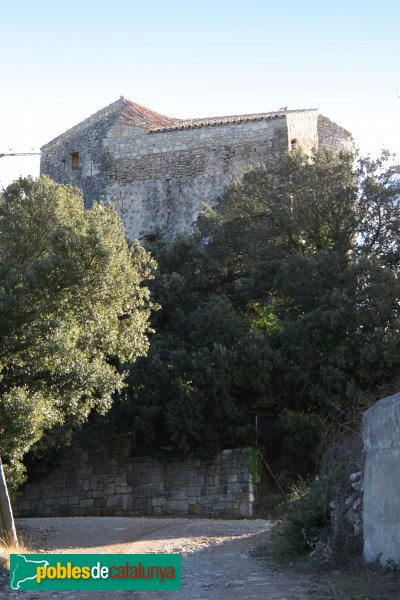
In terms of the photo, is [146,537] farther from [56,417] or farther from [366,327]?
[366,327]

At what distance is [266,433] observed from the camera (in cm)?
2359

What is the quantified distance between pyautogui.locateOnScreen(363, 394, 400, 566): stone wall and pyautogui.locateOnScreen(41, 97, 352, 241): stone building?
930 inches

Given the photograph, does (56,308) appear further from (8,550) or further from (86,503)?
(86,503)

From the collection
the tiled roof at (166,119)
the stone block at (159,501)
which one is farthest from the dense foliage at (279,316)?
the tiled roof at (166,119)

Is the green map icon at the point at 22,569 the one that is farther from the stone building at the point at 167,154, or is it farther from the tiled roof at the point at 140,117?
the tiled roof at the point at 140,117

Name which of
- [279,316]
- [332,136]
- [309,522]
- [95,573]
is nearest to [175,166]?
[332,136]

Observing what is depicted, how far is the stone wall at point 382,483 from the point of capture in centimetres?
959

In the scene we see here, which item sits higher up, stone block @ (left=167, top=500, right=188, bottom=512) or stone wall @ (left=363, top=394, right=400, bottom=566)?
stone wall @ (left=363, top=394, right=400, bottom=566)

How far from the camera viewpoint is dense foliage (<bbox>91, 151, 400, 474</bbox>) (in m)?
21.9

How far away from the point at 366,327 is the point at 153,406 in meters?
5.96

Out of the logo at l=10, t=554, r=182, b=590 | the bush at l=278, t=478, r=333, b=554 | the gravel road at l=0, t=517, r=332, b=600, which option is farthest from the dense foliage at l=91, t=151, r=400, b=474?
the logo at l=10, t=554, r=182, b=590

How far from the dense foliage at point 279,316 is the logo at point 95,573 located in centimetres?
979

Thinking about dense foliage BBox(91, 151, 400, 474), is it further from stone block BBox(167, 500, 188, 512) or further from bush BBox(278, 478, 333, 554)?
bush BBox(278, 478, 333, 554)

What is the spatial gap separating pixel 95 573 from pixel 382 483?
359 cm
